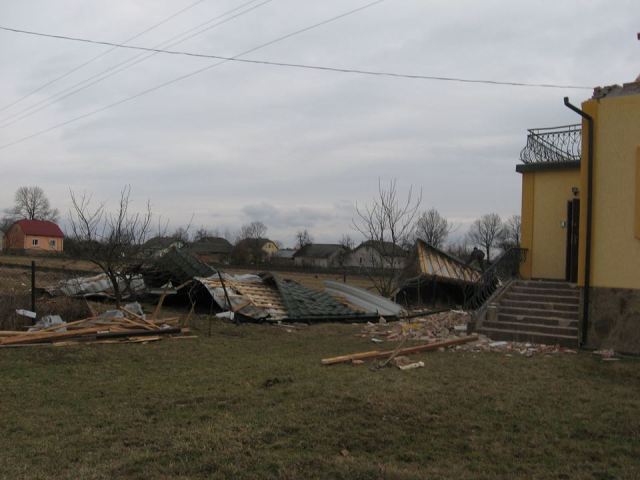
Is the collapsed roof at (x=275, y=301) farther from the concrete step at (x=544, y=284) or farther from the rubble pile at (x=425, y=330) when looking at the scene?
the concrete step at (x=544, y=284)

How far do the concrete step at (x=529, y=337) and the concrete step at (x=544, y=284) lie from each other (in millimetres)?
2045

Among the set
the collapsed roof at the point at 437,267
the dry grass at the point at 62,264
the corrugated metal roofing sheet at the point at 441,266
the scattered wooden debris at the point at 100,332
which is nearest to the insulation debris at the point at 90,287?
the dry grass at the point at 62,264

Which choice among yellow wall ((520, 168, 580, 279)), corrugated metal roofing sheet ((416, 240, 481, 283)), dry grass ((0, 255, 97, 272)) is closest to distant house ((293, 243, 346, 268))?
dry grass ((0, 255, 97, 272))

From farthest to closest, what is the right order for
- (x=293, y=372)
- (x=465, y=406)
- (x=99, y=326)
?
(x=99, y=326) → (x=293, y=372) → (x=465, y=406)

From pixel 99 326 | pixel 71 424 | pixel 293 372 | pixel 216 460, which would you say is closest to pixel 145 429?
pixel 71 424

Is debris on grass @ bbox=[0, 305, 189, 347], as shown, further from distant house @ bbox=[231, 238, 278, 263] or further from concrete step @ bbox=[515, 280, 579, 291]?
distant house @ bbox=[231, 238, 278, 263]

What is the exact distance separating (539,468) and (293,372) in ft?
14.0

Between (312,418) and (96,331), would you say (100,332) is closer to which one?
(96,331)

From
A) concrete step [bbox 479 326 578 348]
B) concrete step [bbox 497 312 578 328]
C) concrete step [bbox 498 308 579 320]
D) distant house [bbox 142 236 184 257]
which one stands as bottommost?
concrete step [bbox 479 326 578 348]

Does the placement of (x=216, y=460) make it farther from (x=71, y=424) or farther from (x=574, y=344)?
(x=574, y=344)

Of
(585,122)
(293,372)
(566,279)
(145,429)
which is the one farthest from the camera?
(566,279)

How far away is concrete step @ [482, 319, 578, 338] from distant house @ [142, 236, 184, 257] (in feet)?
33.9

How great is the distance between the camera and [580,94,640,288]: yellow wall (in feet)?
32.1

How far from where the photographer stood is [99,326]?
1155cm
